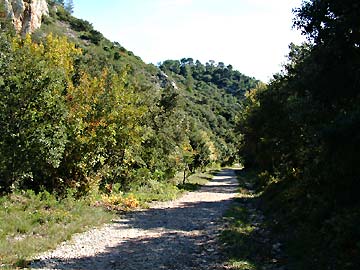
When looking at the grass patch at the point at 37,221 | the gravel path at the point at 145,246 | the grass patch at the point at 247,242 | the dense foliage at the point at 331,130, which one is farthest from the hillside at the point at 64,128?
the dense foliage at the point at 331,130

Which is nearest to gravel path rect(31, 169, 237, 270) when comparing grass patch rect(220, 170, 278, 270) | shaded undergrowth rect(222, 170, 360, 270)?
grass patch rect(220, 170, 278, 270)

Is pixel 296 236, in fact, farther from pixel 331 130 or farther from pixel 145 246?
pixel 331 130

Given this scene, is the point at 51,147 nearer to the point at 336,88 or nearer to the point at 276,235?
the point at 276,235

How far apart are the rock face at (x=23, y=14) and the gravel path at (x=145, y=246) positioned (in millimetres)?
34060

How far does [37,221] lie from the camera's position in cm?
1403

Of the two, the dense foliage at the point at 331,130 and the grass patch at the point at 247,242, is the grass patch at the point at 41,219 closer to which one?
the grass patch at the point at 247,242

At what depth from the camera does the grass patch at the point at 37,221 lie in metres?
10.8

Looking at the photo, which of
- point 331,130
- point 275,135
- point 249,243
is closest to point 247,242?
point 249,243

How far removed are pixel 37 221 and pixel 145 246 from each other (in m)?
4.44

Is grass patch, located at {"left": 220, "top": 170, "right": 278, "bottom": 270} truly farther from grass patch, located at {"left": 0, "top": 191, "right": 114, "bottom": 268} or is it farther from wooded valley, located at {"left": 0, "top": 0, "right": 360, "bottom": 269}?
grass patch, located at {"left": 0, "top": 191, "right": 114, "bottom": 268}

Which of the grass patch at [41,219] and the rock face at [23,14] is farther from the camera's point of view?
the rock face at [23,14]

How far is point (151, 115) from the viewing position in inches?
1378

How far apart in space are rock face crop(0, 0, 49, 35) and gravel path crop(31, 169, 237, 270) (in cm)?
3406

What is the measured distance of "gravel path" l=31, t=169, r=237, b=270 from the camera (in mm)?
10250
